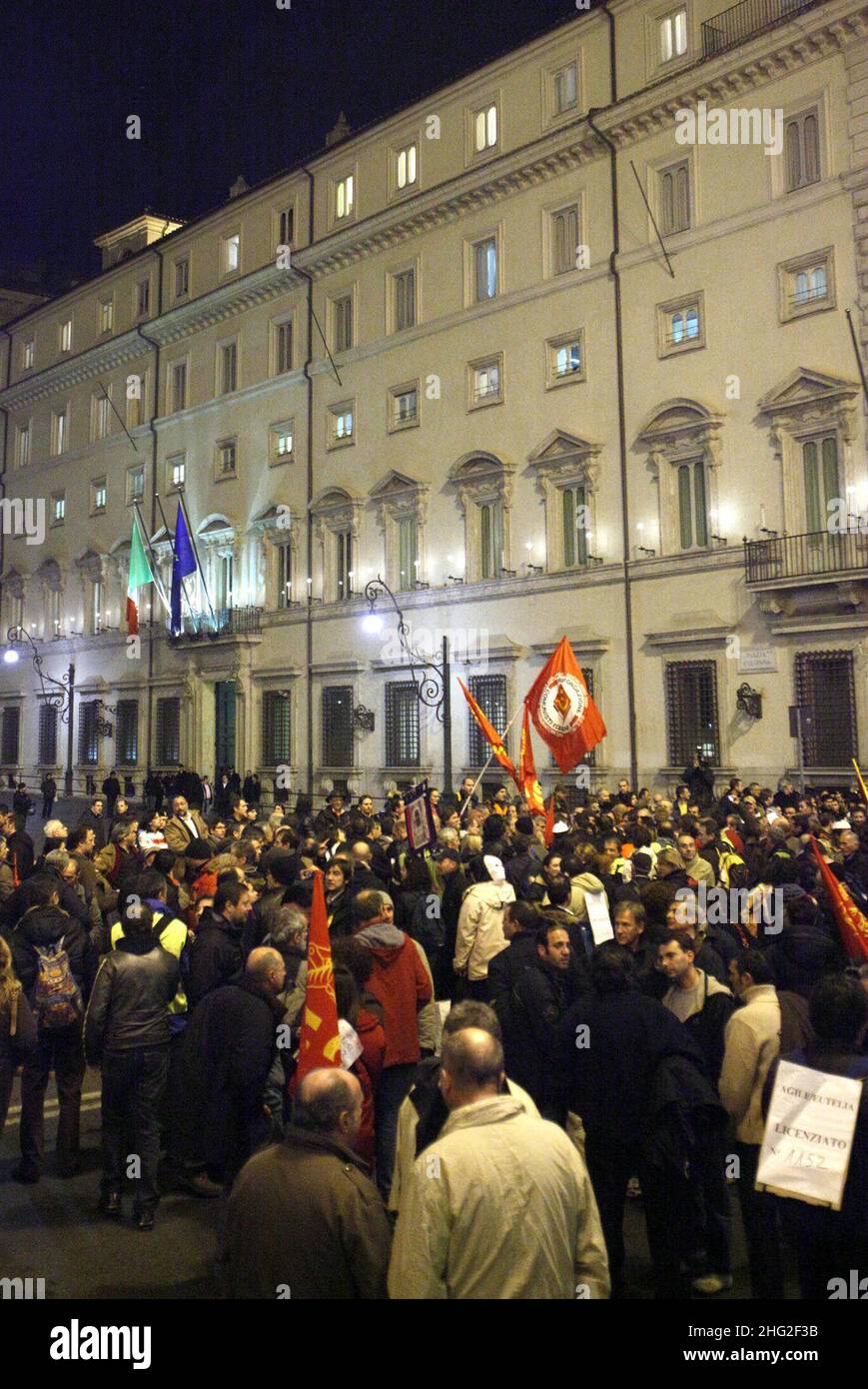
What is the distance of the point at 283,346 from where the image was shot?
3628 centimetres

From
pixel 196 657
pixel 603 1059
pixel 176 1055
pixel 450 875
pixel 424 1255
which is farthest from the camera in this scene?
pixel 196 657

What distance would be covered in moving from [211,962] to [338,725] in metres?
26.2

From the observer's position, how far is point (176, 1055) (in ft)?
19.2

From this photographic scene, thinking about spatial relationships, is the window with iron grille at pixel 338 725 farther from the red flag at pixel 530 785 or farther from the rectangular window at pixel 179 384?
the red flag at pixel 530 785

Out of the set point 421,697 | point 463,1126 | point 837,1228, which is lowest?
point 837,1228

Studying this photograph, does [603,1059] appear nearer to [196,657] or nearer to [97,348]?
[196,657]

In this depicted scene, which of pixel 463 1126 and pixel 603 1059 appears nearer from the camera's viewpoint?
pixel 463 1126

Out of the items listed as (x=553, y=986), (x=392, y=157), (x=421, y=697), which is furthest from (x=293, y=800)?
(x=553, y=986)

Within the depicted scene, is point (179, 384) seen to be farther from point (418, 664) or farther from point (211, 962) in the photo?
point (211, 962)

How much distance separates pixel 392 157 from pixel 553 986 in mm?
31416

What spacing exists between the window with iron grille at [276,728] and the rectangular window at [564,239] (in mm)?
15280

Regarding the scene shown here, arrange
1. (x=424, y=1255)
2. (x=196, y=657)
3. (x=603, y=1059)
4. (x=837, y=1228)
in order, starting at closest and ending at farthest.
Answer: (x=424, y=1255), (x=837, y=1228), (x=603, y=1059), (x=196, y=657)

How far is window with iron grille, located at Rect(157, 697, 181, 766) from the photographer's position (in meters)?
39.0

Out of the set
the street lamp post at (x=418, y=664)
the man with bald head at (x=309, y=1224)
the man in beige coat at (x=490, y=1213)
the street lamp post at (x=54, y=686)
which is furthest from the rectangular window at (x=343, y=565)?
the man in beige coat at (x=490, y=1213)
